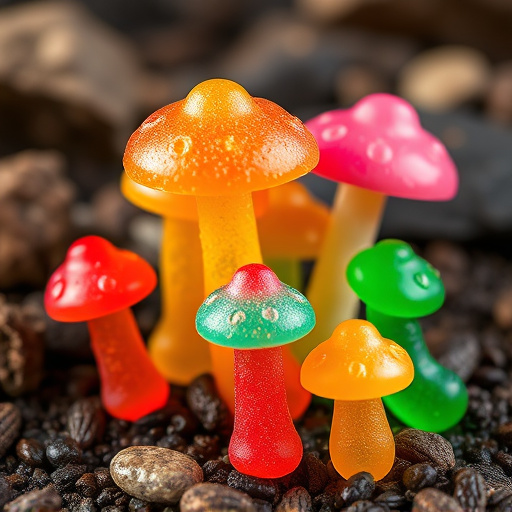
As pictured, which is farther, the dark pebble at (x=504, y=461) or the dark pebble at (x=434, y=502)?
the dark pebble at (x=504, y=461)

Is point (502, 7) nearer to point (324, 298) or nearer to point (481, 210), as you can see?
point (481, 210)

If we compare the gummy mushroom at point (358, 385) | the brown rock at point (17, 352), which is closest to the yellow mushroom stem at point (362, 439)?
the gummy mushroom at point (358, 385)

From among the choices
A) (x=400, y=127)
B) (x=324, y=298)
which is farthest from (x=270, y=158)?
(x=324, y=298)

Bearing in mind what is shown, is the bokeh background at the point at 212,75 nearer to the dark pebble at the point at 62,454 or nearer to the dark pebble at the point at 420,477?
the dark pebble at the point at 62,454

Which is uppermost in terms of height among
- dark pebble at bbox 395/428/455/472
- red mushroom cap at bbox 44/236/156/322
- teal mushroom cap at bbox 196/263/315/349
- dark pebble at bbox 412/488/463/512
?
teal mushroom cap at bbox 196/263/315/349

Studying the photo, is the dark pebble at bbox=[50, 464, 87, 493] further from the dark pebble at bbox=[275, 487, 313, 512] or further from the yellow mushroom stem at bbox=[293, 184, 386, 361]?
the yellow mushroom stem at bbox=[293, 184, 386, 361]

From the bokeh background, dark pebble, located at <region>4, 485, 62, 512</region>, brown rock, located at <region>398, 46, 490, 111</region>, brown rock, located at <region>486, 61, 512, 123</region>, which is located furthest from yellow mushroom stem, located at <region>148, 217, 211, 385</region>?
brown rock, located at <region>486, 61, 512, 123</region>

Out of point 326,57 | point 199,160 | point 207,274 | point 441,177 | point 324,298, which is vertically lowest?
point 326,57
